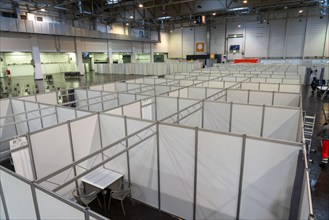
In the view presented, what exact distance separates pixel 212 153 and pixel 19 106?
284 inches

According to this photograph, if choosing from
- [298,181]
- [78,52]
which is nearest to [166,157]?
[298,181]

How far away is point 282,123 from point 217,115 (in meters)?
1.85

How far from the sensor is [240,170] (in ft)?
11.9

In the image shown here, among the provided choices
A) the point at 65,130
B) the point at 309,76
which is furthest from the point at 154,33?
the point at 65,130

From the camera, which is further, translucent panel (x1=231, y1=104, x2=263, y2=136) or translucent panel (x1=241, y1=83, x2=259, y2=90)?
translucent panel (x1=241, y1=83, x2=259, y2=90)

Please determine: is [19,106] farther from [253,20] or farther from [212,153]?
[253,20]

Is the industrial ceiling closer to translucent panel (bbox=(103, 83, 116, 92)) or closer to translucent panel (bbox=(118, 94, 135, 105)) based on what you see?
translucent panel (bbox=(103, 83, 116, 92))

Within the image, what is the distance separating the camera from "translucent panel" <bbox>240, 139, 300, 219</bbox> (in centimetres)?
329

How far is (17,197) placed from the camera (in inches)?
110

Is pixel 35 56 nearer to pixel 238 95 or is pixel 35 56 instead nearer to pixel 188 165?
pixel 238 95

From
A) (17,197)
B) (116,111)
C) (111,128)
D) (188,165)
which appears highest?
(116,111)

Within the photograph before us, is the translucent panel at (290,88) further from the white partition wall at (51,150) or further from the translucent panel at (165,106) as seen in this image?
the white partition wall at (51,150)

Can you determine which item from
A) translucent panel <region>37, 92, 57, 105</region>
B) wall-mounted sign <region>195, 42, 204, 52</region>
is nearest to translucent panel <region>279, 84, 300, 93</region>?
translucent panel <region>37, 92, 57, 105</region>

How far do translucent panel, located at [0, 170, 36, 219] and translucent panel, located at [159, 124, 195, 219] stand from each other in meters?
2.38
